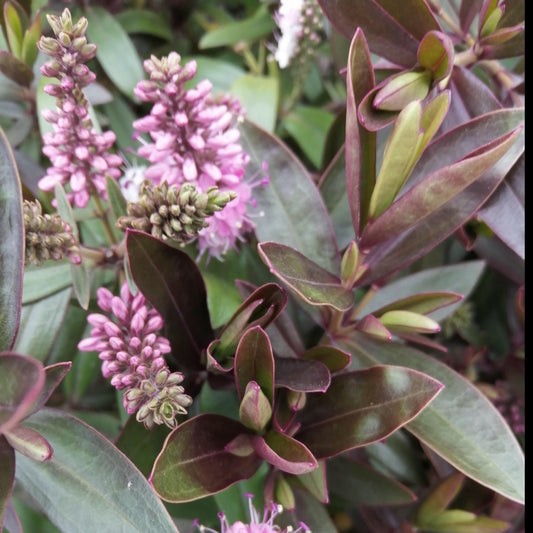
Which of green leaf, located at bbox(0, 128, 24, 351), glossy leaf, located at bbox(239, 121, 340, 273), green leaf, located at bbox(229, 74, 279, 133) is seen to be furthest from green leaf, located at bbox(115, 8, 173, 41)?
green leaf, located at bbox(0, 128, 24, 351)

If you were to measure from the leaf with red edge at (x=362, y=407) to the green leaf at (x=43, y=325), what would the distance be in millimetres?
331

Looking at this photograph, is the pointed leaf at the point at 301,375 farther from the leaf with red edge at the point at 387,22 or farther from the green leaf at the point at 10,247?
the leaf with red edge at the point at 387,22

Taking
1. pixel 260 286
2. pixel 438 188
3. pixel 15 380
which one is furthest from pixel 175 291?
pixel 438 188

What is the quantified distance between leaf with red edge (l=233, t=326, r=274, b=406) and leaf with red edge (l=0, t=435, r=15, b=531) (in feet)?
0.80

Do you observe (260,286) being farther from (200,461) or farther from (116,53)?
(116,53)

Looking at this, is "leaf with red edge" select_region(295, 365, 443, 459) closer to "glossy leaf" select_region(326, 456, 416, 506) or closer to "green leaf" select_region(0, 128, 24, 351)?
"glossy leaf" select_region(326, 456, 416, 506)

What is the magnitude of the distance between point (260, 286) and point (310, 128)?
1.62 ft

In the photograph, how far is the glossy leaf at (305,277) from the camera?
617mm

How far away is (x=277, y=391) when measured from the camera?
75cm

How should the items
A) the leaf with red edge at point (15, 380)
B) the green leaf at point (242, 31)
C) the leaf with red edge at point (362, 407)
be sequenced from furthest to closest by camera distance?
the green leaf at point (242, 31)
the leaf with red edge at point (362, 407)
the leaf with red edge at point (15, 380)

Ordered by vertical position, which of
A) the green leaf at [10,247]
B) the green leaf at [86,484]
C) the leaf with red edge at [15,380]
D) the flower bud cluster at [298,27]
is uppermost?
the flower bud cluster at [298,27]

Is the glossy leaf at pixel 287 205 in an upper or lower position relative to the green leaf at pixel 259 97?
lower

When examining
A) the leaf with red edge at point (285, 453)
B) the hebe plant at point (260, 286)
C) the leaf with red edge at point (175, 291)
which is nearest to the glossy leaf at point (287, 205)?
the hebe plant at point (260, 286)

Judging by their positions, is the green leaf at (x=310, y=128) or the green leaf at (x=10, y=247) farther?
the green leaf at (x=310, y=128)
